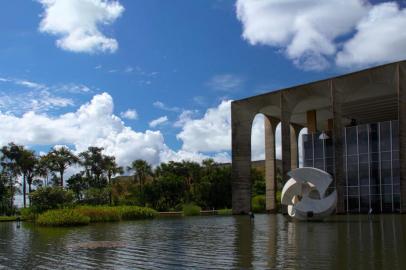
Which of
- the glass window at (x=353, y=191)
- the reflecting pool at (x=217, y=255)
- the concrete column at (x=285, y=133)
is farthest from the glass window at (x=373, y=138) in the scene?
the reflecting pool at (x=217, y=255)

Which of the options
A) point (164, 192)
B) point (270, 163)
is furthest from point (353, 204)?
point (164, 192)

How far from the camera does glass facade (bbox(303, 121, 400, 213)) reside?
47625 mm

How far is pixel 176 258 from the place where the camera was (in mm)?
13125

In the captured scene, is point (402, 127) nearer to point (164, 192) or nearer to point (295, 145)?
point (295, 145)

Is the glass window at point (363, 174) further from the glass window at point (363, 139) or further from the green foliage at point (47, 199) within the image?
the green foliage at point (47, 199)

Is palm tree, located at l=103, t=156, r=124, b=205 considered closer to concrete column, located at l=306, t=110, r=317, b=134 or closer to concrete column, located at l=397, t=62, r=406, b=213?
concrete column, located at l=306, t=110, r=317, b=134

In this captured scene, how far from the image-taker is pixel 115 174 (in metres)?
89.0

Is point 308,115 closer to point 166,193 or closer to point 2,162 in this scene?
point 166,193

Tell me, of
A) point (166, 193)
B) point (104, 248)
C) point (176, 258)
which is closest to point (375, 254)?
point (176, 258)

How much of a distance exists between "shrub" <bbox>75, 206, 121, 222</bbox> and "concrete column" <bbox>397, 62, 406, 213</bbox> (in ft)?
84.0

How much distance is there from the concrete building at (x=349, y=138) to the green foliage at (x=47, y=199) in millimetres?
24035

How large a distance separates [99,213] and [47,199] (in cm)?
454

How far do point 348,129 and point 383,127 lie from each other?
13.2ft

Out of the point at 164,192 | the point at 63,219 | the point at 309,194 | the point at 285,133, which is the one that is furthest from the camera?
the point at 164,192
